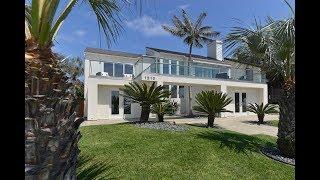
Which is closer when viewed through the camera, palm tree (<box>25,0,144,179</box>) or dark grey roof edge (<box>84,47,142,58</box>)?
palm tree (<box>25,0,144,179</box>)

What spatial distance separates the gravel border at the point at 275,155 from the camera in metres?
10.9

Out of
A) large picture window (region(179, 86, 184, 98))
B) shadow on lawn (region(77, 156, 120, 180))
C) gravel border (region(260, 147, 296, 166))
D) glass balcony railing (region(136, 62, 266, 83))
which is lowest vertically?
gravel border (region(260, 147, 296, 166))

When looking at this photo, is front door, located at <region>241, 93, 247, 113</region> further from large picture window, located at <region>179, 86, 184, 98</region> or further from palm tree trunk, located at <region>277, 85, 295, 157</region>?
palm tree trunk, located at <region>277, 85, 295, 157</region>

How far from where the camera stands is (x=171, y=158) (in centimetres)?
988

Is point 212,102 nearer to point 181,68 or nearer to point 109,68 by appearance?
point 181,68

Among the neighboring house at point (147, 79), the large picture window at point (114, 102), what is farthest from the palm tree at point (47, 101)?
A: the large picture window at point (114, 102)

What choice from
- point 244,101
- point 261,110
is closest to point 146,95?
point 261,110

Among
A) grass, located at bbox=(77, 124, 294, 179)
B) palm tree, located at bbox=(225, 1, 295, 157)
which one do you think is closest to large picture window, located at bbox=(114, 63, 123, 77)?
grass, located at bbox=(77, 124, 294, 179)

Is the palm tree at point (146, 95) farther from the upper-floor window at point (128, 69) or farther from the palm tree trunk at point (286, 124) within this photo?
the upper-floor window at point (128, 69)

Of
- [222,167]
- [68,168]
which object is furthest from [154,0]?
[222,167]

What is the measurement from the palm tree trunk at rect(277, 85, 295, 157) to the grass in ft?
3.65

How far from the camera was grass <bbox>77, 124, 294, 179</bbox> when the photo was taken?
27.9 ft

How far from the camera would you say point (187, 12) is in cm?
3569
